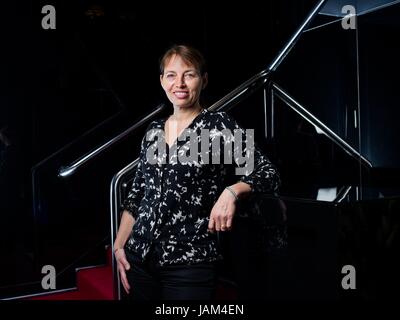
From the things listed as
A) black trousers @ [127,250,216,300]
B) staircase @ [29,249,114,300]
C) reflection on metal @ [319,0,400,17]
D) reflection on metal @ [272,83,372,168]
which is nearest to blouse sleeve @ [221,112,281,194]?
black trousers @ [127,250,216,300]

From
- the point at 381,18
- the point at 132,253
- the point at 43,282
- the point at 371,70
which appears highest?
the point at 381,18

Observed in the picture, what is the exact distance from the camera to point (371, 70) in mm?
3846

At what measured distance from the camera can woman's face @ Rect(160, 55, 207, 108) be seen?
57.0 inches

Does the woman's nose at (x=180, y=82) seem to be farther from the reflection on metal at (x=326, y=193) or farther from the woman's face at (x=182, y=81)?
the reflection on metal at (x=326, y=193)

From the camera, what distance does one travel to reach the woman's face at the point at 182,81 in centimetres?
145

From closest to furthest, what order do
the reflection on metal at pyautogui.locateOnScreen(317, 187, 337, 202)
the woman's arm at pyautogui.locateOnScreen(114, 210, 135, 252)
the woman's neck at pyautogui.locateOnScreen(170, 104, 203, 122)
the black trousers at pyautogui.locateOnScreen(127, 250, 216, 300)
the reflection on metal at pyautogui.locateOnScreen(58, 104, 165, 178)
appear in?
1. the black trousers at pyautogui.locateOnScreen(127, 250, 216, 300)
2. the woman's neck at pyautogui.locateOnScreen(170, 104, 203, 122)
3. the woman's arm at pyautogui.locateOnScreen(114, 210, 135, 252)
4. the reflection on metal at pyautogui.locateOnScreen(317, 187, 337, 202)
5. the reflection on metal at pyautogui.locateOnScreen(58, 104, 165, 178)

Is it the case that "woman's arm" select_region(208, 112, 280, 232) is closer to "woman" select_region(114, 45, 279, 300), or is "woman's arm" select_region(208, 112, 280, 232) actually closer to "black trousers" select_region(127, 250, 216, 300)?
"woman" select_region(114, 45, 279, 300)

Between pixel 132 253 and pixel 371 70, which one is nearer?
pixel 132 253

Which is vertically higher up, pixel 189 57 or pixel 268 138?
pixel 189 57

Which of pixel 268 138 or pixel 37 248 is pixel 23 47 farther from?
pixel 268 138
